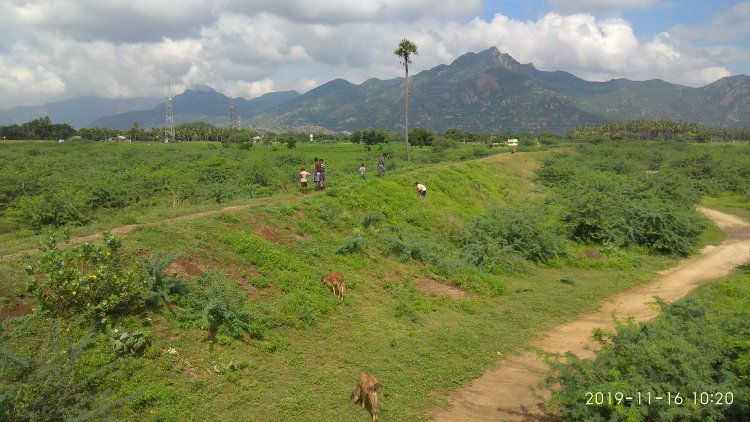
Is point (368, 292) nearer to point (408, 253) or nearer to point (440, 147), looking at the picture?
point (408, 253)

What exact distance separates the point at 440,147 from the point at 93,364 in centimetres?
6107

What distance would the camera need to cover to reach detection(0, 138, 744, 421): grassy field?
25.6 feet

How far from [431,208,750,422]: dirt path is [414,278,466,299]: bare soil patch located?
3.12 metres

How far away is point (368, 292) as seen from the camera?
13078 millimetres

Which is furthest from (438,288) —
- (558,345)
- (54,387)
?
(54,387)

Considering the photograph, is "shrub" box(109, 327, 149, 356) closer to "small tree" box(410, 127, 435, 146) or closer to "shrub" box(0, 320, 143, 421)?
"shrub" box(0, 320, 143, 421)

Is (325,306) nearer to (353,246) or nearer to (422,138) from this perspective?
(353,246)

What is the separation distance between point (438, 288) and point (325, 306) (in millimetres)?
4569

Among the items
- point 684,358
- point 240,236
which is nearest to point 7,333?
point 240,236

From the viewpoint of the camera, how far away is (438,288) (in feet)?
48.0

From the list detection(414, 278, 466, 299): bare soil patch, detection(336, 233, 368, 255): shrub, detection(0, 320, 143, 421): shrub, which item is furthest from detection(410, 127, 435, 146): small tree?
detection(0, 320, 143, 421): shrub

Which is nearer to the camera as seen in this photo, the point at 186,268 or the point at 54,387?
the point at 54,387

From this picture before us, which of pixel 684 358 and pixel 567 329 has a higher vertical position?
pixel 684 358

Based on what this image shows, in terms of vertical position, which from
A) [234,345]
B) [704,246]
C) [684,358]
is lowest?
[704,246]
